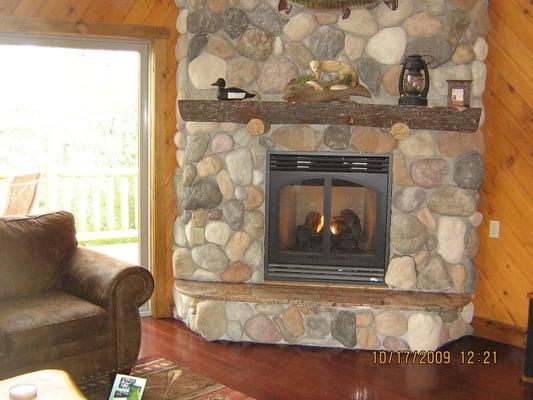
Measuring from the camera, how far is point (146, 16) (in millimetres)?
3965

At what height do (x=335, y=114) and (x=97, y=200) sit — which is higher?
(x=335, y=114)

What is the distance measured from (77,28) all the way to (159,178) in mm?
1121

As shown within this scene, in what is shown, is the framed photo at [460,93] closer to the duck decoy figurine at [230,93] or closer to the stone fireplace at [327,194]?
the stone fireplace at [327,194]

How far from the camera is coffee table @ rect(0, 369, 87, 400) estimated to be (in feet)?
6.64

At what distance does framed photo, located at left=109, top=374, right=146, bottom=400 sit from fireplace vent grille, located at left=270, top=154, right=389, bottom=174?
1.89 metres

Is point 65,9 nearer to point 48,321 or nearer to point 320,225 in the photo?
point 48,321

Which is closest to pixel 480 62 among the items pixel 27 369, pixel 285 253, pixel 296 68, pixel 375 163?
pixel 375 163

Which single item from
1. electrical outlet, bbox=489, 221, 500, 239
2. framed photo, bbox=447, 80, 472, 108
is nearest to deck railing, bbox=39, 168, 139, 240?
framed photo, bbox=447, 80, 472, 108

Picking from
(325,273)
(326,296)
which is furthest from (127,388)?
(325,273)

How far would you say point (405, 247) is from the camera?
3760 millimetres

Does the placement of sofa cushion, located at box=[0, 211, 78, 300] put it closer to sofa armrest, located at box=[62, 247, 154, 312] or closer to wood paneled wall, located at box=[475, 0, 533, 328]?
sofa armrest, located at box=[62, 247, 154, 312]

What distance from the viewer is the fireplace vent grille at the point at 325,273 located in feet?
12.7

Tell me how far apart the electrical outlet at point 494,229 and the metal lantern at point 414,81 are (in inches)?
36.6

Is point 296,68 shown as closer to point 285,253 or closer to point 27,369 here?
point 285,253
